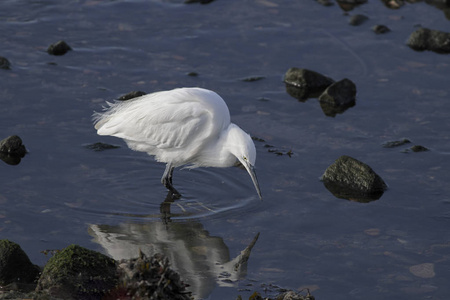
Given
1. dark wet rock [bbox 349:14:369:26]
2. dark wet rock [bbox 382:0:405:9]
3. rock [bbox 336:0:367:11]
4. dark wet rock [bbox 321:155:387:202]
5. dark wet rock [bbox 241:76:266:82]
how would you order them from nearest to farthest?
dark wet rock [bbox 321:155:387:202] < dark wet rock [bbox 241:76:266:82] < dark wet rock [bbox 349:14:369:26] < rock [bbox 336:0:367:11] < dark wet rock [bbox 382:0:405:9]

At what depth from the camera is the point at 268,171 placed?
917 centimetres

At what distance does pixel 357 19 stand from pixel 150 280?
372 inches

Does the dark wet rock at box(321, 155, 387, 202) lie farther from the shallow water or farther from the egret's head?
the egret's head

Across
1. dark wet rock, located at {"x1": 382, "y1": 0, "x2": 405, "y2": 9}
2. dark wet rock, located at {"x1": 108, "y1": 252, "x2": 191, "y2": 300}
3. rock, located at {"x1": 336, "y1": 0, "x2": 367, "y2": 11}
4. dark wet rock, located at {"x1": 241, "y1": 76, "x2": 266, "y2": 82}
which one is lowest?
dark wet rock, located at {"x1": 241, "y1": 76, "x2": 266, "y2": 82}

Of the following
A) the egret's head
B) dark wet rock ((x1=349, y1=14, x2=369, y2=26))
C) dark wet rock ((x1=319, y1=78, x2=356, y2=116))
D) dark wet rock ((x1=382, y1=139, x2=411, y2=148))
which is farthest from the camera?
dark wet rock ((x1=349, y1=14, x2=369, y2=26))

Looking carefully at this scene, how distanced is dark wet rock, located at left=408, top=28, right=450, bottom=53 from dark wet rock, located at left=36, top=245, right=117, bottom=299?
26.8 ft

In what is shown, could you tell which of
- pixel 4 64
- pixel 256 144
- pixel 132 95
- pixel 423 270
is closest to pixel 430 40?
pixel 256 144

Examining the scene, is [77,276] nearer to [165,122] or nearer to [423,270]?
[165,122]

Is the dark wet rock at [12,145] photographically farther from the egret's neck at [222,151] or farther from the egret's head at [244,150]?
the egret's head at [244,150]

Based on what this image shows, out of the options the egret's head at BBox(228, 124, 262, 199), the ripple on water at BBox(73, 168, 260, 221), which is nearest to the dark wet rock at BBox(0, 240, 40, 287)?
the ripple on water at BBox(73, 168, 260, 221)

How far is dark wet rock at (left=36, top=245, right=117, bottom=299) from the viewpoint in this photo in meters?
5.82

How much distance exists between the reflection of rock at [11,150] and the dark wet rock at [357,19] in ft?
22.2

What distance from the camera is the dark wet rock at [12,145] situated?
8969 millimetres

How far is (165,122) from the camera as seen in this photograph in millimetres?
8633
